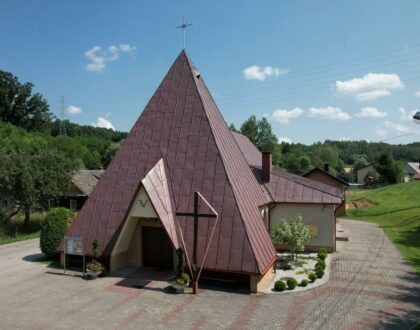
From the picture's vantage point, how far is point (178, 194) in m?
17.9

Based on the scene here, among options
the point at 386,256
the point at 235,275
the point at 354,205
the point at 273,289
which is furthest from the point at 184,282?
the point at 354,205

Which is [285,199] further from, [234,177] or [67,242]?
[67,242]

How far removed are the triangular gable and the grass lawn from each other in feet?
42.2

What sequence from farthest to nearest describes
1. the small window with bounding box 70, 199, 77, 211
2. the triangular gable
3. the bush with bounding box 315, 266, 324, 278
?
the small window with bounding box 70, 199, 77, 211 < the bush with bounding box 315, 266, 324, 278 < the triangular gable

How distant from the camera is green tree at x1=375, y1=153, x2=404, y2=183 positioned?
76375 mm

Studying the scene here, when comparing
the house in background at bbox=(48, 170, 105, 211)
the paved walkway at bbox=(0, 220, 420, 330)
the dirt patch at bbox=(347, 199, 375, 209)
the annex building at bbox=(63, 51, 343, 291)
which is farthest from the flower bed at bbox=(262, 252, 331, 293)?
the dirt patch at bbox=(347, 199, 375, 209)

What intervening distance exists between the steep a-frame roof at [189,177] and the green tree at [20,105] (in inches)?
2509

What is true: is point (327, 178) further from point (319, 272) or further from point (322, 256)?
point (319, 272)

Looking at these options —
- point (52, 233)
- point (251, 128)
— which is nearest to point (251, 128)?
point (251, 128)

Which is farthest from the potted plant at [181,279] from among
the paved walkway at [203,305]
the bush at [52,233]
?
the bush at [52,233]

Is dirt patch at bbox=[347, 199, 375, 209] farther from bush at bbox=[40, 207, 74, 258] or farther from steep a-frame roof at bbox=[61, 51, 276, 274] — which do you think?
bush at bbox=[40, 207, 74, 258]

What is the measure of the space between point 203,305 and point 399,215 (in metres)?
33.1

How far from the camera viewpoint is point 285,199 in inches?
951

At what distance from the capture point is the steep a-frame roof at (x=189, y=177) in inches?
636
